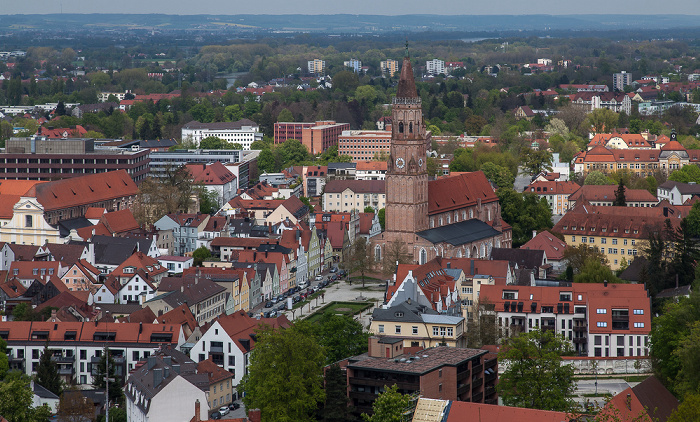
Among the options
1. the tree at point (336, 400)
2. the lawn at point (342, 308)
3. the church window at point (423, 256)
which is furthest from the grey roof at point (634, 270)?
the tree at point (336, 400)

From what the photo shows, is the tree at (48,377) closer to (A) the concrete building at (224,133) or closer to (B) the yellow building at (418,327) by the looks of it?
(B) the yellow building at (418,327)

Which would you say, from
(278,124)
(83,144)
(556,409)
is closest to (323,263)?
(83,144)

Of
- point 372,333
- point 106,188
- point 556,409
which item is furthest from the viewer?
point 106,188

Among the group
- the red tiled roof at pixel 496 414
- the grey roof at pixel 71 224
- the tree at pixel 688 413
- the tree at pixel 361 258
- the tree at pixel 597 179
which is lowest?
the tree at pixel 361 258

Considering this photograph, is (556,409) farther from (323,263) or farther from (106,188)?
(106,188)

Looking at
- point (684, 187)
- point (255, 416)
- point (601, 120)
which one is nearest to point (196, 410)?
point (255, 416)

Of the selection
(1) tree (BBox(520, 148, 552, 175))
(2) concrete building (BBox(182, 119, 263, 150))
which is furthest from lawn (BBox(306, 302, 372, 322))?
(2) concrete building (BBox(182, 119, 263, 150))

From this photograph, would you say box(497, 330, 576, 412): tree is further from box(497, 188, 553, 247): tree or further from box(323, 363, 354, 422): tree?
box(497, 188, 553, 247): tree
